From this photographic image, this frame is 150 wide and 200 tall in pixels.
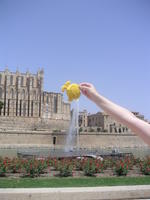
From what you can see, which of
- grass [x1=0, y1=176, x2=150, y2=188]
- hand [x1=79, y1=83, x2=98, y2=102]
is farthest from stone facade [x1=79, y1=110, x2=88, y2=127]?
hand [x1=79, y1=83, x2=98, y2=102]

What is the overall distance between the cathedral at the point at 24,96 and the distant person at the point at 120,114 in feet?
260

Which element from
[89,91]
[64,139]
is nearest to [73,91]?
[89,91]

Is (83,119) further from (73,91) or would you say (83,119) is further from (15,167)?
(73,91)

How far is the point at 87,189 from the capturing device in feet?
18.8

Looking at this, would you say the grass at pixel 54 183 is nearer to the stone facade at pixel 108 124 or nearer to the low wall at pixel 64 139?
the low wall at pixel 64 139

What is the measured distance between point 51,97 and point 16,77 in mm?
13831

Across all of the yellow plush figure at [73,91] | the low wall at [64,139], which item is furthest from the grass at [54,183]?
the low wall at [64,139]

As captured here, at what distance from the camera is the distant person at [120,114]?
207 centimetres

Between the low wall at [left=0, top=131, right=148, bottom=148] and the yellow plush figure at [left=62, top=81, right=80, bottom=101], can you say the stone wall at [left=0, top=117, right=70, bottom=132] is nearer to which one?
the low wall at [left=0, top=131, right=148, bottom=148]

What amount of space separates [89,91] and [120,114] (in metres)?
0.40

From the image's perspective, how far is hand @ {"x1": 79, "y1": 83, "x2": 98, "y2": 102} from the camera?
8.06ft

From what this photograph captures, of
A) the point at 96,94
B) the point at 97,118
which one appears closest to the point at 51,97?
the point at 97,118

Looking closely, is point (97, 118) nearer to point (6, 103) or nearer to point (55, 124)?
point (55, 124)

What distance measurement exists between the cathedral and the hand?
7926cm
